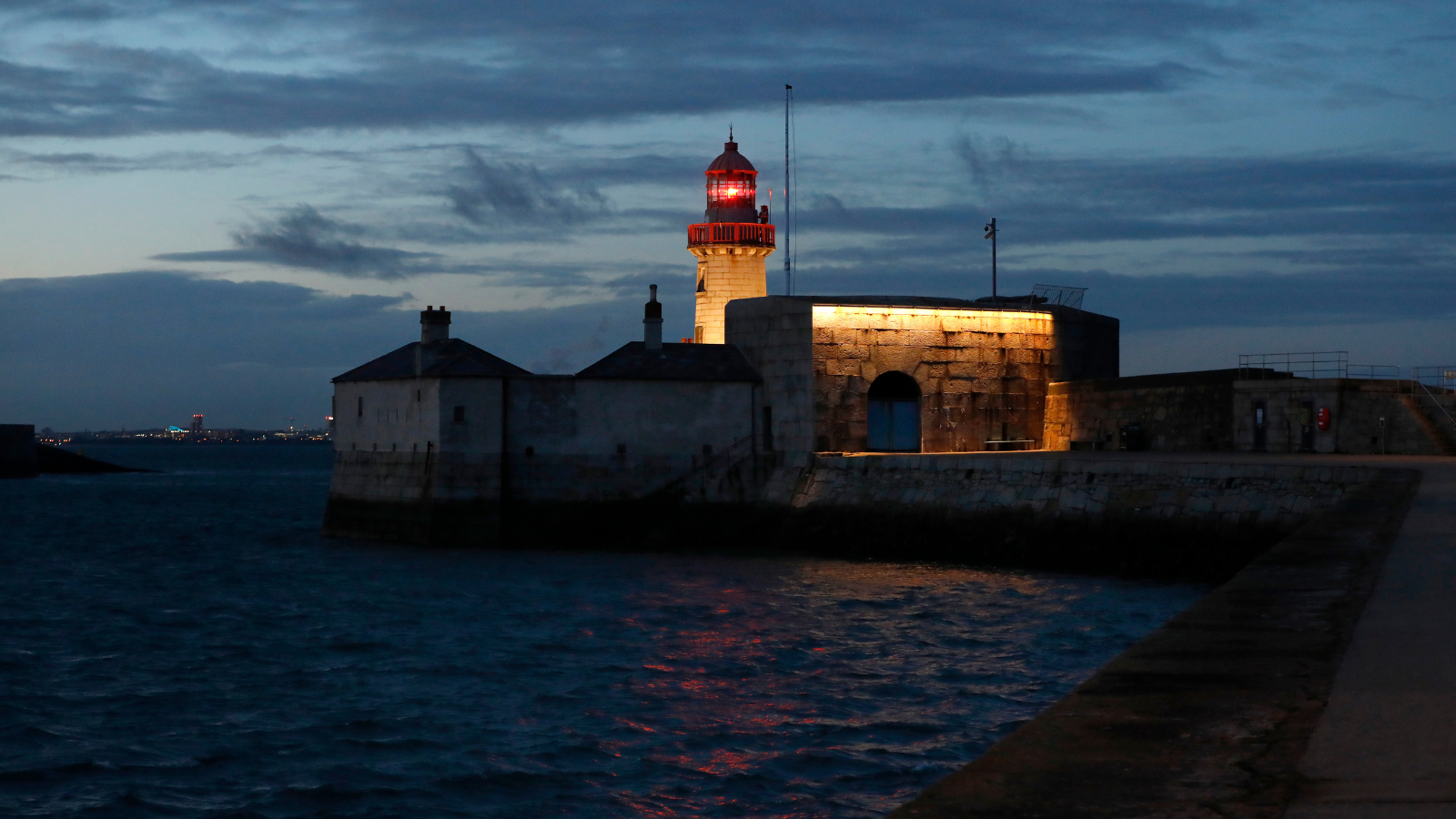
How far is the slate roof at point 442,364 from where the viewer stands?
35.8 meters

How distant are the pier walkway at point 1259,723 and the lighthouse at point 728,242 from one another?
4348cm

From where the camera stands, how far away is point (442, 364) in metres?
36.2

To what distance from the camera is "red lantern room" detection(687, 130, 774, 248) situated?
5347 cm

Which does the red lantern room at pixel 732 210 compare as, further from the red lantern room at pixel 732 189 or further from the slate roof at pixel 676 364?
the slate roof at pixel 676 364

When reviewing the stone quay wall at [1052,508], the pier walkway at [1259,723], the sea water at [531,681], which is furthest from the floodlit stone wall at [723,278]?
the pier walkway at [1259,723]

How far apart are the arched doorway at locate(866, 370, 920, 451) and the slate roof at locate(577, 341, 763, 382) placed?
3.27m

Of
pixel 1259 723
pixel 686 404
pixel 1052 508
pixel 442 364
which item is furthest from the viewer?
pixel 686 404

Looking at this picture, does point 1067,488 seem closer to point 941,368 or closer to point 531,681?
point 941,368

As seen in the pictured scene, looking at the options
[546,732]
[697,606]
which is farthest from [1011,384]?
[546,732]

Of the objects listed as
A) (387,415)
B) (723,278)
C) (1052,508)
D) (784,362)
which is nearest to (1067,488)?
(1052,508)

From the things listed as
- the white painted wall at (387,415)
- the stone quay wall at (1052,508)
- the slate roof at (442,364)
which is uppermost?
the slate roof at (442,364)

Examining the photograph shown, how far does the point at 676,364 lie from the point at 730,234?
1671 cm

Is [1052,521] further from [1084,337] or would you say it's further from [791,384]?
[1084,337]

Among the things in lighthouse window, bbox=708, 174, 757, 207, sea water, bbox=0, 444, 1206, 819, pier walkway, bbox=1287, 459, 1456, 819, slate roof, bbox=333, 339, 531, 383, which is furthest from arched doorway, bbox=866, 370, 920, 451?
pier walkway, bbox=1287, 459, 1456, 819
